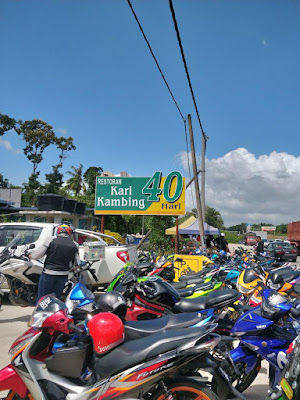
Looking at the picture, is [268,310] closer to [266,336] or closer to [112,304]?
[266,336]

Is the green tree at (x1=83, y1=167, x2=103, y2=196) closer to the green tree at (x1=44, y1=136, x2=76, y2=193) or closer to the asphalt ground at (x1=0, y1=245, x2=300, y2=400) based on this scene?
the green tree at (x1=44, y1=136, x2=76, y2=193)

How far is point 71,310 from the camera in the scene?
3.30 m

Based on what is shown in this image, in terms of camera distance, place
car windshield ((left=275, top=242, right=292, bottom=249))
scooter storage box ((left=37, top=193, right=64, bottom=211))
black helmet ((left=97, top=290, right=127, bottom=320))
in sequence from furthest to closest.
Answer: car windshield ((left=275, top=242, right=292, bottom=249)) < scooter storage box ((left=37, top=193, right=64, bottom=211)) < black helmet ((left=97, top=290, right=127, bottom=320))

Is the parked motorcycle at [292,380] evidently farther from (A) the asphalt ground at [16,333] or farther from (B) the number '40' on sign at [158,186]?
(B) the number '40' on sign at [158,186]

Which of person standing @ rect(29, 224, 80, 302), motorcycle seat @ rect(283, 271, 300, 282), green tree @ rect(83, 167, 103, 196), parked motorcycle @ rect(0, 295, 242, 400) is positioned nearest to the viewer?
parked motorcycle @ rect(0, 295, 242, 400)

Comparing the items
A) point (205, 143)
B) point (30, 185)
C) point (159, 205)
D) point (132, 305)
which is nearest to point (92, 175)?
point (30, 185)

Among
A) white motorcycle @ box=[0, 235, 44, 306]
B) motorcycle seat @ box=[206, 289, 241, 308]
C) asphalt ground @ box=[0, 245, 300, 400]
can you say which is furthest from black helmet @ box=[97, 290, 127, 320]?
white motorcycle @ box=[0, 235, 44, 306]

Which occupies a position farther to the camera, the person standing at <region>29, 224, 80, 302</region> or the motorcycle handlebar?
the person standing at <region>29, 224, 80, 302</region>

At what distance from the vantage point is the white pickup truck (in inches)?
273

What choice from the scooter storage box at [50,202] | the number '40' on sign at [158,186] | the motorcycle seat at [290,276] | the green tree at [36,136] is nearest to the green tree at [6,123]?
the green tree at [36,136]

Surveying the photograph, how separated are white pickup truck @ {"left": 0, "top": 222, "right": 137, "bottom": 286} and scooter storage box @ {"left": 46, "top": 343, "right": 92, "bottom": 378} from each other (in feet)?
14.4

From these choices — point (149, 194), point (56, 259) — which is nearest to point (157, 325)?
point (56, 259)

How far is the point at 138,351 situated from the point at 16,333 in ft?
12.6

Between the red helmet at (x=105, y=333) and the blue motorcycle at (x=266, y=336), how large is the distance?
51.7 inches
